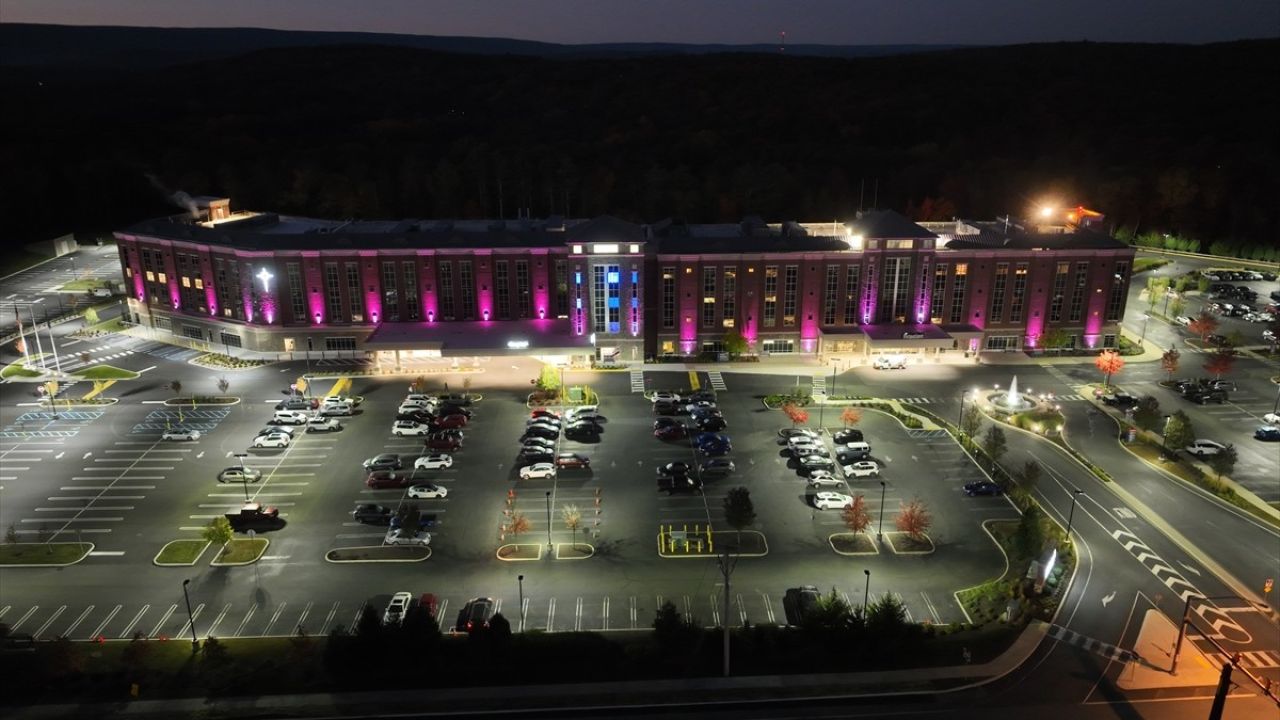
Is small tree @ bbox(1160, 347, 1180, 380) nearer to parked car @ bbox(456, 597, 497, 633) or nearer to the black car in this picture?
the black car

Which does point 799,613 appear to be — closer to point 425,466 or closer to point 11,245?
point 425,466

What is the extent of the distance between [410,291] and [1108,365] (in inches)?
3034

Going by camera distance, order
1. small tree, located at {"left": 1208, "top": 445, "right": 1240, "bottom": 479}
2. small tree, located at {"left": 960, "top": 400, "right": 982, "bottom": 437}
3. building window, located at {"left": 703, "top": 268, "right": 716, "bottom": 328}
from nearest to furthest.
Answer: small tree, located at {"left": 1208, "top": 445, "right": 1240, "bottom": 479} → small tree, located at {"left": 960, "top": 400, "right": 982, "bottom": 437} → building window, located at {"left": 703, "top": 268, "right": 716, "bottom": 328}

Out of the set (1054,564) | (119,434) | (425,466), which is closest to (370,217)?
(119,434)

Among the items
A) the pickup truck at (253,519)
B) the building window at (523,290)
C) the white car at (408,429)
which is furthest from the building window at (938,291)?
the pickup truck at (253,519)

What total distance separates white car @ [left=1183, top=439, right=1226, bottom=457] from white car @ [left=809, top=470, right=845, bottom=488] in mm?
→ 31757

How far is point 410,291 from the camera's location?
94188mm

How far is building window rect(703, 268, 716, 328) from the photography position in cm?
9112

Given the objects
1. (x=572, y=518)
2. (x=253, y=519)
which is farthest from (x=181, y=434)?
(x=572, y=518)

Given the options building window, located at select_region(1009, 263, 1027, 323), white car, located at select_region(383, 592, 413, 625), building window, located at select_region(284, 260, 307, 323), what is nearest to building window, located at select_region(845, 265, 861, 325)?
building window, located at select_region(1009, 263, 1027, 323)

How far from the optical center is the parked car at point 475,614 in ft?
153

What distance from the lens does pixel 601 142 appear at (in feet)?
616

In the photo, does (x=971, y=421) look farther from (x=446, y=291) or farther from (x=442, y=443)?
(x=446, y=291)

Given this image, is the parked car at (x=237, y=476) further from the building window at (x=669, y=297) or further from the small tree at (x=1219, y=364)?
the small tree at (x=1219, y=364)
